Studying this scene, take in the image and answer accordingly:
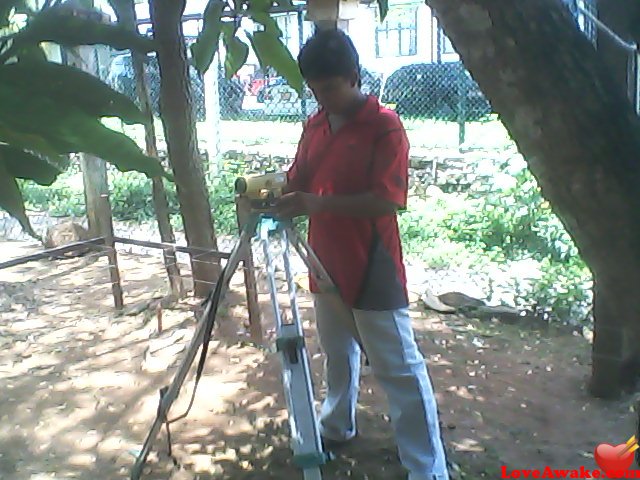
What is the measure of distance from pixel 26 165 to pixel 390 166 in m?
1.00

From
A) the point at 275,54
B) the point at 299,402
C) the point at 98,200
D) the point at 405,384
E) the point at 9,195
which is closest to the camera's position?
the point at 9,195

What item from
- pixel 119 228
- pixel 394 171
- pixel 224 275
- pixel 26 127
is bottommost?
pixel 119 228

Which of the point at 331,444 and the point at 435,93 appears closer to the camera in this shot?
the point at 331,444

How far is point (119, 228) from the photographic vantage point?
5855 millimetres

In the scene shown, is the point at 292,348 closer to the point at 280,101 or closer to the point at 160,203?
the point at 160,203

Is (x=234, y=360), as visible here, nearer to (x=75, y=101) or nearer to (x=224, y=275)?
(x=224, y=275)

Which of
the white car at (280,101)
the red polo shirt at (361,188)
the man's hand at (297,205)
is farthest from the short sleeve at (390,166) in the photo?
the white car at (280,101)

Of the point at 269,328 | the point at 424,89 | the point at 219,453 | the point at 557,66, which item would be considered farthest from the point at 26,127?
the point at 424,89

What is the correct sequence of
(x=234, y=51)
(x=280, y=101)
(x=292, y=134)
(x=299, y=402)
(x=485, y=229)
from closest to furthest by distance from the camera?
(x=299, y=402), (x=234, y=51), (x=485, y=229), (x=280, y=101), (x=292, y=134)

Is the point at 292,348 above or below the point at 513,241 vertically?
above

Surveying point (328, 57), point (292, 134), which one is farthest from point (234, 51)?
point (292, 134)

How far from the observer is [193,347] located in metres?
2.03

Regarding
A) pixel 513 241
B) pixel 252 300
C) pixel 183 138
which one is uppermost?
pixel 183 138

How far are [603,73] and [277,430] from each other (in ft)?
5.82
